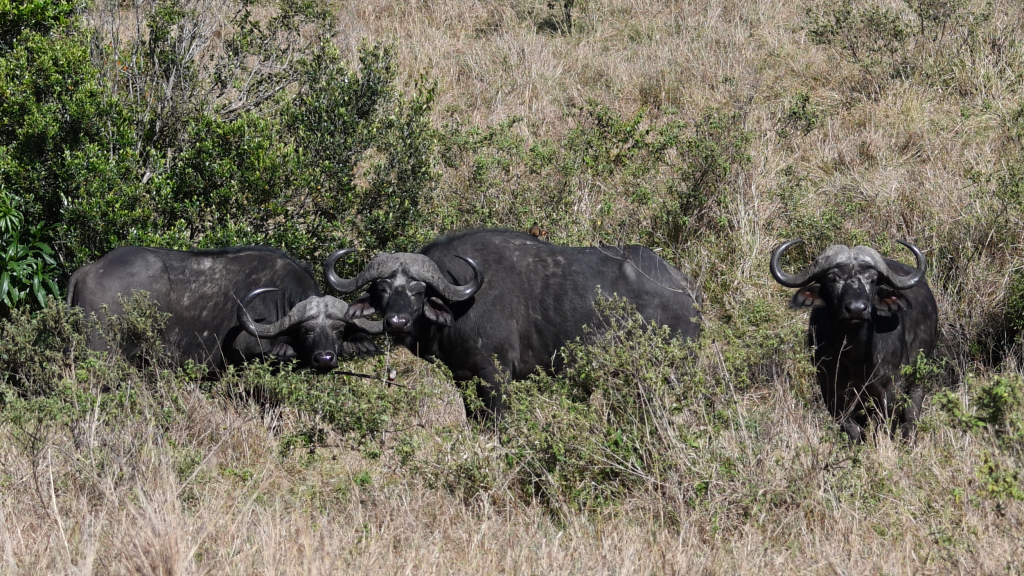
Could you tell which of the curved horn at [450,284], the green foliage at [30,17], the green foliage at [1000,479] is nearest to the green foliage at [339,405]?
the curved horn at [450,284]

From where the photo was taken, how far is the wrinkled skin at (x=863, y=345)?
19.9 feet

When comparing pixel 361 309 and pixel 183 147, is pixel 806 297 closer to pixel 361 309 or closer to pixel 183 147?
pixel 361 309

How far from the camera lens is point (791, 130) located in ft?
31.9

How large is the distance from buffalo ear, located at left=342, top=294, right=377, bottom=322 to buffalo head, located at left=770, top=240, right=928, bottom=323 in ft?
9.09

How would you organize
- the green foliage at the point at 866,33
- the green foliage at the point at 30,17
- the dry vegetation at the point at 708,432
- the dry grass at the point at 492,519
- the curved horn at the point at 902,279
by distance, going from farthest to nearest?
1. the green foliage at the point at 866,33
2. the green foliage at the point at 30,17
3. the curved horn at the point at 902,279
4. the dry vegetation at the point at 708,432
5. the dry grass at the point at 492,519

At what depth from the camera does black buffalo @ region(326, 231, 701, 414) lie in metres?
6.63

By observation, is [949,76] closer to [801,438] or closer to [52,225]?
[801,438]

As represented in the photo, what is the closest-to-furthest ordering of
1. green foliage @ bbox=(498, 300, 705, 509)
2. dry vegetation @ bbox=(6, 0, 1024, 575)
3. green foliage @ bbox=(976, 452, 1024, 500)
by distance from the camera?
green foliage @ bbox=(976, 452, 1024, 500)
dry vegetation @ bbox=(6, 0, 1024, 575)
green foliage @ bbox=(498, 300, 705, 509)

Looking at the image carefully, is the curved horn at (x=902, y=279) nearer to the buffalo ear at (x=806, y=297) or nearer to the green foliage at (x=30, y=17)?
the buffalo ear at (x=806, y=297)

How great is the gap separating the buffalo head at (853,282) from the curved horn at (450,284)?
6.58ft

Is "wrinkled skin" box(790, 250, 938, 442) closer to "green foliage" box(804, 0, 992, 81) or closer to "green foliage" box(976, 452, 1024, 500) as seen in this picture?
"green foliage" box(976, 452, 1024, 500)

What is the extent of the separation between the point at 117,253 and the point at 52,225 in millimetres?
833

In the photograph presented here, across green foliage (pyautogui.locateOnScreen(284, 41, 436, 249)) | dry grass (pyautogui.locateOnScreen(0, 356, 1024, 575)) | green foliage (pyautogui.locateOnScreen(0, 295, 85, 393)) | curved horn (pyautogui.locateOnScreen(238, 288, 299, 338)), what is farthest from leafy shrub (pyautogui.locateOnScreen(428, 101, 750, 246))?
dry grass (pyautogui.locateOnScreen(0, 356, 1024, 575))

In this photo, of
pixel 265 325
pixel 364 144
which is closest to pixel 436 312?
pixel 265 325
